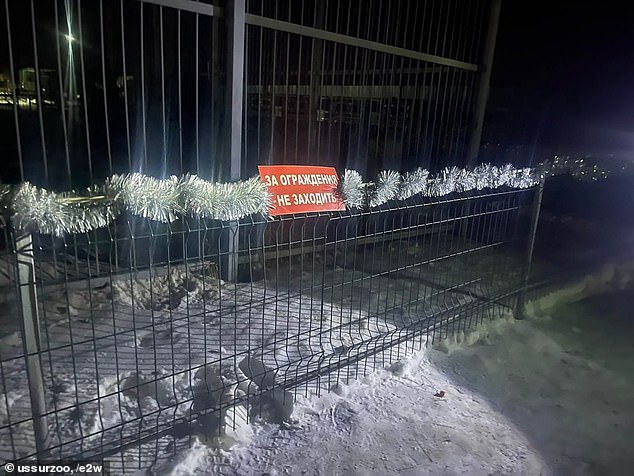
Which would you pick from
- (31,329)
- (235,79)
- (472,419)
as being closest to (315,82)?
(235,79)

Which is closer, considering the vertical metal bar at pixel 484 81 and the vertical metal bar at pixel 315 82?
the vertical metal bar at pixel 315 82

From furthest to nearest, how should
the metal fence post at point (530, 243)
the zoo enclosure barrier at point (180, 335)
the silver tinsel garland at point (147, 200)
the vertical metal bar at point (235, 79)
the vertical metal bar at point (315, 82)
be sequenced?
the vertical metal bar at point (315, 82) → the metal fence post at point (530, 243) → the vertical metal bar at point (235, 79) → the zoo enclosure barrier at point (180, 335) → the silver tinsel garland at point (147, 200)

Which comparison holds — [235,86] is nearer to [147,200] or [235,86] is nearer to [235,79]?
[235,79]

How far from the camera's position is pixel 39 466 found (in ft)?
6.31

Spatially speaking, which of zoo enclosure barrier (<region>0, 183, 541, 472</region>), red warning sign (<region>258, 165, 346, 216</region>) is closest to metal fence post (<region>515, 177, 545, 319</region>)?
zoo enclosure barrier (<region>0, 183, 541, 472</region>)

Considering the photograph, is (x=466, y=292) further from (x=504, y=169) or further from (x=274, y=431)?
(x=274, y=431)

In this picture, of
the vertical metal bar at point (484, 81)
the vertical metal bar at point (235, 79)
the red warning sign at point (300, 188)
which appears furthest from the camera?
the vertical metal bar at point (484, 81)

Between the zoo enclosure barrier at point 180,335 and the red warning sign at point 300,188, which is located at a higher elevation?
the red warning sign at point 300,188

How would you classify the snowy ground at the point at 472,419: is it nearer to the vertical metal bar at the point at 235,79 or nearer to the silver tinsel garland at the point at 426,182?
the silver tinsel garland at the point at 426,182

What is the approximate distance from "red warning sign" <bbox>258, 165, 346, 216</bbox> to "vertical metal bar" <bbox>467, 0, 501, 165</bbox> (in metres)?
3.82

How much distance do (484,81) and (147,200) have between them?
515cm

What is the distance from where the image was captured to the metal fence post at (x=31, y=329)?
1.71 metres

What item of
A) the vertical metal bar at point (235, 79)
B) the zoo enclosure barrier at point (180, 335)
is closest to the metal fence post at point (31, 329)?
the zoo enclosure barrier at point (180, 335)

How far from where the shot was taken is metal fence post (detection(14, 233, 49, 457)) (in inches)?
67.2
